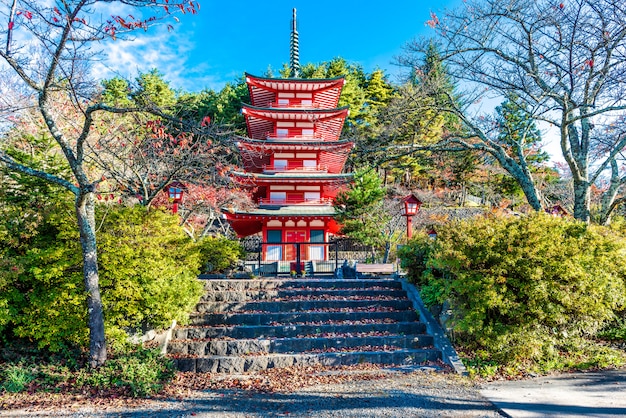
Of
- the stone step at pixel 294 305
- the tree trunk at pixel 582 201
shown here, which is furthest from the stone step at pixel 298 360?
the tree trunk at pixel 582 201

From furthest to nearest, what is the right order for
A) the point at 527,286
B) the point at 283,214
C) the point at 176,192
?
the point at 283,214 < the point at 176,192 < the point at 527,286

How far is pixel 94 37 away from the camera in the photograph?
4609 mm

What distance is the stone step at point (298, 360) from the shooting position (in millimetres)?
5641

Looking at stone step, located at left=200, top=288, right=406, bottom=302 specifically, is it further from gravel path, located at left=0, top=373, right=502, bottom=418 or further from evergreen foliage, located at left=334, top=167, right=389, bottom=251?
evergreen foliage, located at left=334, top=167, right=389, bottom=251

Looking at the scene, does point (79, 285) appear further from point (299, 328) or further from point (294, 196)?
point (294, 196)

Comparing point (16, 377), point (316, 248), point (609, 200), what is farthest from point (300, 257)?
point (16, 377)

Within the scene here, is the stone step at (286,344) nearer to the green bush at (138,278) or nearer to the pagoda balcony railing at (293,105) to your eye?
the green bush at (138,278)

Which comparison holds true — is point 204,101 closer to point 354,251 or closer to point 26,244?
point 354,251

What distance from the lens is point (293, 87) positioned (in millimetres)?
18266

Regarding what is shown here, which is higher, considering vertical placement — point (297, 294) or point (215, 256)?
point (215, 256)

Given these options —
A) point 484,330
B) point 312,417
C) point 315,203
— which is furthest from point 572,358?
point 315,203

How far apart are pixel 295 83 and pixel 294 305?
13732 millimetres

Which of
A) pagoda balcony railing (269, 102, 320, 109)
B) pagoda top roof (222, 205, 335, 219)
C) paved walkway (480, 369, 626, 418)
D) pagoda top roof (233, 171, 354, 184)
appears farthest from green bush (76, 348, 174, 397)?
pagoda balcony railing (269, 102, 320, 109)

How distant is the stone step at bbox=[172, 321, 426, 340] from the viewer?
6492mm
